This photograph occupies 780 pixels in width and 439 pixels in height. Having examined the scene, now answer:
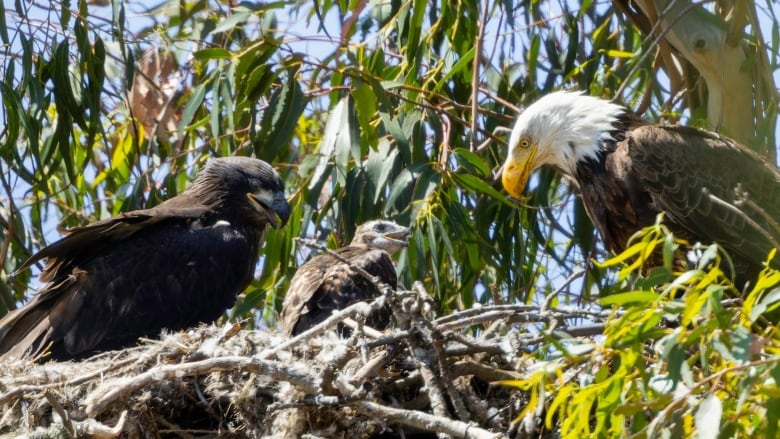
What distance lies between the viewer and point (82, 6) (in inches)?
260

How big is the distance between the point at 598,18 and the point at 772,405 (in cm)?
517

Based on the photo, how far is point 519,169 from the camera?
6.00 meters

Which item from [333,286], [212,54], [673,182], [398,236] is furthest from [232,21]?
[673,182]

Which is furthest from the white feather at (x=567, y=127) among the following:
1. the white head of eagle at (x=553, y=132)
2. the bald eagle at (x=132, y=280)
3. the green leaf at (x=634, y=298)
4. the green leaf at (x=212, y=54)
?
the green leaf at (x=634, y=298)

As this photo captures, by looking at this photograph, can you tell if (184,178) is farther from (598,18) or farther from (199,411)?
(199,411)

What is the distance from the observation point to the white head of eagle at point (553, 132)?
227 inches

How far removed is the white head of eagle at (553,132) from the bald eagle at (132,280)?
121 cm

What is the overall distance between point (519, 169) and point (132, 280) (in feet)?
6.13

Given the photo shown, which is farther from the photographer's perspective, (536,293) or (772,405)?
(536,293)

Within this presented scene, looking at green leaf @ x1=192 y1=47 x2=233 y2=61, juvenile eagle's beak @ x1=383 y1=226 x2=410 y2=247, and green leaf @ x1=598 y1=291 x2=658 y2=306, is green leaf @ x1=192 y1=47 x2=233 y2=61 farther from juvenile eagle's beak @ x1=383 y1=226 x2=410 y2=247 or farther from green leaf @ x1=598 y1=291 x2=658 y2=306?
green leaf @ x1=598 y1=291 x2=658 y2=306

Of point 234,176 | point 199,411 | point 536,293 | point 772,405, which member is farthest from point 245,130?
point 772,405

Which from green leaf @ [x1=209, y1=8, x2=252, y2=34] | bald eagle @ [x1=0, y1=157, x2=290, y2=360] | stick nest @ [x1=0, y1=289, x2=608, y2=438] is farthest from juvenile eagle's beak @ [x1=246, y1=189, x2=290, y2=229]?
stick nest @ [x1=0, y1=289, x2=608, y2=438]

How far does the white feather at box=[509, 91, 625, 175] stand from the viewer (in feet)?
18.7

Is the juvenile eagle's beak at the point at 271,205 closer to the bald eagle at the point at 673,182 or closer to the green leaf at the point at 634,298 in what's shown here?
the bald eagle at the point at 673,182
